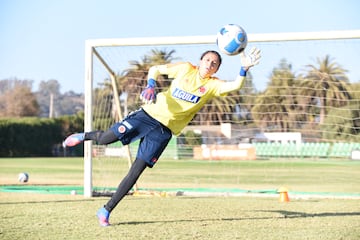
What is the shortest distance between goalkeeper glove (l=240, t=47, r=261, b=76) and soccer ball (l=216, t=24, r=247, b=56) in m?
0.24

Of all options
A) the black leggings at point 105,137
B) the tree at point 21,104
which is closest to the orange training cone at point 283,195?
the black leggings at point 105,137

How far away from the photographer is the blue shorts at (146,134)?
634 centimetres

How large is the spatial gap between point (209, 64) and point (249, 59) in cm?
59

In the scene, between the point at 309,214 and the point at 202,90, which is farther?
the point at 309,214

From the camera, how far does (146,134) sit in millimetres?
6406

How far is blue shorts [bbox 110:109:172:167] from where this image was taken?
6340 millimetres

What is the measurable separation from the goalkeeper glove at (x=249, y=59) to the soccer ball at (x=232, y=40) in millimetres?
238

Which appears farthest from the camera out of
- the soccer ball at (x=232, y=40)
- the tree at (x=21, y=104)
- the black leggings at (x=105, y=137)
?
the tree at (x=21, y=104)

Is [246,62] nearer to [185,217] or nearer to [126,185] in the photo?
[126,185]

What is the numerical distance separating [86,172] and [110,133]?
13.1 ft

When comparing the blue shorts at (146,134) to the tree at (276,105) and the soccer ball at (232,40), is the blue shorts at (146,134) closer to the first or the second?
the soccer ball at (232,40)

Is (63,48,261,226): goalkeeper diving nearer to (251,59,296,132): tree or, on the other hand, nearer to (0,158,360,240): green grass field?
(0,158,360,240): green grass field

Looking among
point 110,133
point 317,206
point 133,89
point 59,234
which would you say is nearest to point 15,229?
point 59,234

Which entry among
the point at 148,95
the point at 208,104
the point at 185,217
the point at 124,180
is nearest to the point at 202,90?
the point at 148,95
